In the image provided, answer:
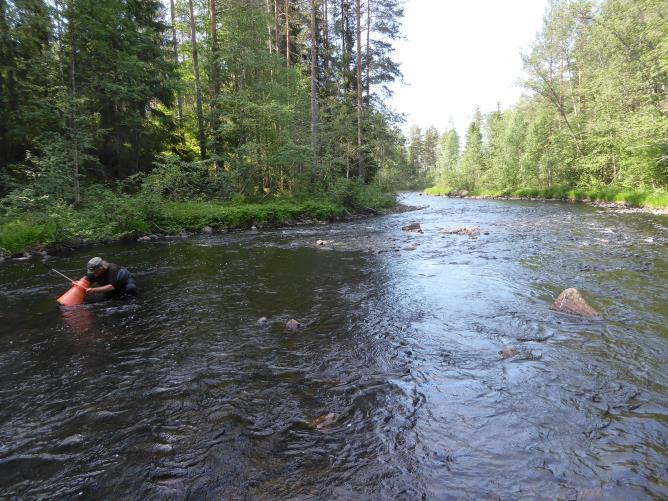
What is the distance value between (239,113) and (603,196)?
100 ft

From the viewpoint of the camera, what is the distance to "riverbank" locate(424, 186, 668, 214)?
25.0 meters

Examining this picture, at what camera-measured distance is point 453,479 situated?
10.7 feet

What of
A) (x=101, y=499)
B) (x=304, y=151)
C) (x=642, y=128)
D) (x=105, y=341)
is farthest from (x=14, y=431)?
(x=642, y=128)

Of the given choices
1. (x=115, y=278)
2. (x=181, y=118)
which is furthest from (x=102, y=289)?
(x=181, y=118)

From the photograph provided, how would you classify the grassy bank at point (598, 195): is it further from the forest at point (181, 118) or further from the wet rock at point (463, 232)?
the forest at point (181, 118)

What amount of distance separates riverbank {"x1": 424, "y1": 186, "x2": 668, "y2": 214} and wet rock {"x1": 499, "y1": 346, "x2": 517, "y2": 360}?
25070mm

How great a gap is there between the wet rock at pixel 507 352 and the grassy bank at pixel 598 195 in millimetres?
26723

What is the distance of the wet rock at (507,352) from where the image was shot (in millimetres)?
5464

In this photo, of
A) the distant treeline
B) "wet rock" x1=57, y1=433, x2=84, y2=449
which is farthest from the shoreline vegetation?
the distant treeline

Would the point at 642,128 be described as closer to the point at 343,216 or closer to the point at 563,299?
the point at 343,216

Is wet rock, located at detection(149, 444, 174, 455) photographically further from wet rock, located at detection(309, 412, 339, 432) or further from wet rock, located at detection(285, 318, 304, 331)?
A: wet rock, located at detection(285, 318, 304, 331)

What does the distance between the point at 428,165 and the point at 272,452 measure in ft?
398

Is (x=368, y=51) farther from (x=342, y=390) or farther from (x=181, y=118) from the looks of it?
(x=342, y=390)

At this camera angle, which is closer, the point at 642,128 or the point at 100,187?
the point at 100,187
